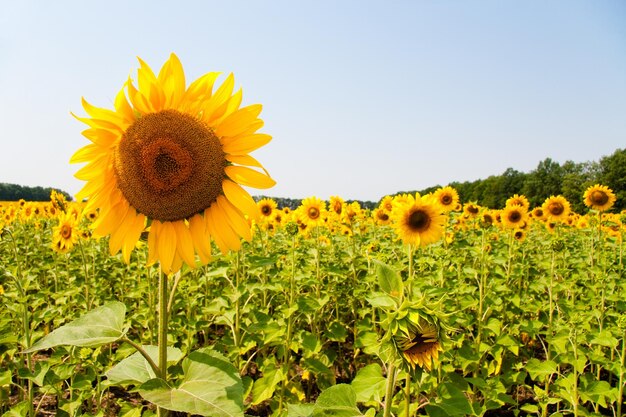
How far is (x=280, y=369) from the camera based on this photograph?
123 inches

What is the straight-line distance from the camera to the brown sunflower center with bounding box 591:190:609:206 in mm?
7789

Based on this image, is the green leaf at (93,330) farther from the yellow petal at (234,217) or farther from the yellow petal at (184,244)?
the yellow petal at (234,217)

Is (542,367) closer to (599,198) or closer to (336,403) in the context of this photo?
(336,403)

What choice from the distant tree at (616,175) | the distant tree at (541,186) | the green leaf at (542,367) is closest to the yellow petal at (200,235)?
the green leaf at (542,367)

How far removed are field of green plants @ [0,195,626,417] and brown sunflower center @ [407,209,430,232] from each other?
22cm

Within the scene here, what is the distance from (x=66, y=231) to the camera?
5.66 metres

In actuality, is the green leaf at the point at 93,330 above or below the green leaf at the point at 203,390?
above

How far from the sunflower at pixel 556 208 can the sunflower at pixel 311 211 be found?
17.1ft

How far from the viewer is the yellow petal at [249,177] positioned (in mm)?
1318

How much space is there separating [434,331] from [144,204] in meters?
1.14

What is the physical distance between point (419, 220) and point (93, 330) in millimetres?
3607

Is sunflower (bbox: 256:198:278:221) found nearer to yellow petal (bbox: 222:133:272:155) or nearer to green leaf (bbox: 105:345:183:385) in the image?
green leaf (bbox: 105:345:183:385)

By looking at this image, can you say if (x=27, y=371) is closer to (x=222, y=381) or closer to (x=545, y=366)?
(x=222, y=381)

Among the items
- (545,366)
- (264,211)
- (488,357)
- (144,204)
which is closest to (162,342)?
(144,204)
